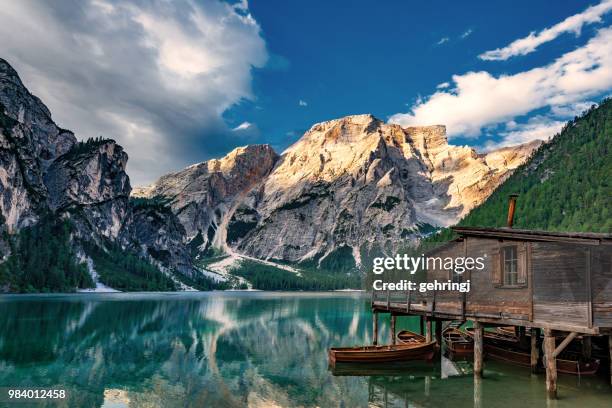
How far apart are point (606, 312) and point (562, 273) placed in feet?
10.00

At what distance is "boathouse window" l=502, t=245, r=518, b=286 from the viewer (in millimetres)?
30750

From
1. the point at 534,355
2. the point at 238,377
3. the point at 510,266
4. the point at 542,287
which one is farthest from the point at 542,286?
the point at 238,377

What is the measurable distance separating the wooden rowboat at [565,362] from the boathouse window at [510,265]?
6.75 metres

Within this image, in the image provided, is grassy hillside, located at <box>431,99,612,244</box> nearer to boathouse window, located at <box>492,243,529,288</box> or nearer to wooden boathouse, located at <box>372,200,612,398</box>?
wooden boathouse, located at <box>372,200,612,398</box>

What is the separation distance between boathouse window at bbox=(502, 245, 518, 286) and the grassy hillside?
11657 centimetres

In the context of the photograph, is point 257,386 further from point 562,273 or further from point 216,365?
point 562,273

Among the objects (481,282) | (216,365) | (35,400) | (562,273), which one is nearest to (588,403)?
(562,273)

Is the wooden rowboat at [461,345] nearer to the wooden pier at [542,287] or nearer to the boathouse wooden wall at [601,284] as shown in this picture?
the wooden pier at [542,287]

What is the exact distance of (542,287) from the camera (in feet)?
94.6

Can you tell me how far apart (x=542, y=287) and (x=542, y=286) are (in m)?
0.06

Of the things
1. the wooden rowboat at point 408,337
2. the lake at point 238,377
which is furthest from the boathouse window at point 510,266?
the wooden rowboat at point 408,337

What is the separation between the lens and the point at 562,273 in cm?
2806

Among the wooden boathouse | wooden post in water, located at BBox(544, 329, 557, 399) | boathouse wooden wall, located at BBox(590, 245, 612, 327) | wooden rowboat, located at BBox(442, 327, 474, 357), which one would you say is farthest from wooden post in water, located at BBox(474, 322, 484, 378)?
wooden rowboat, located at BBox(442, 327, 474, 357)

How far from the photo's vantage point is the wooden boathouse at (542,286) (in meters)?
26.0
